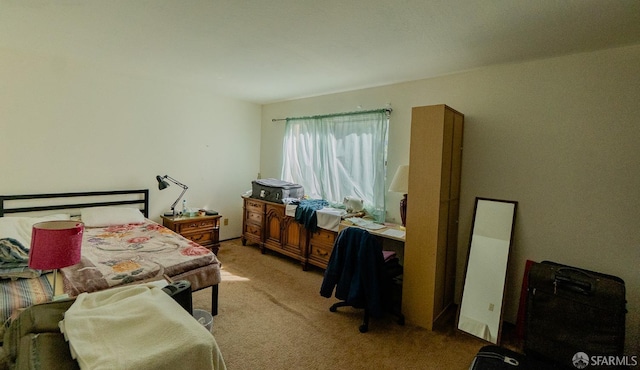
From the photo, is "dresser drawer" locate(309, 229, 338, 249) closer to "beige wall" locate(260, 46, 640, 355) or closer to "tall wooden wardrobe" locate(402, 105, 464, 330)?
"tall wooden wardrobe" locate(402, 105, 464, 330)

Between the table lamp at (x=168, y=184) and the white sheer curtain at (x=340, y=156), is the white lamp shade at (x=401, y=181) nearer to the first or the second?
the white sheer curtain at (x=340, y=156)

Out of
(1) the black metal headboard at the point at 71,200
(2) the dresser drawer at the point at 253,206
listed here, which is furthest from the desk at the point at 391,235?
(1) the black metal headboard at the point at 71,200

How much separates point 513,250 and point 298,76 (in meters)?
2.75

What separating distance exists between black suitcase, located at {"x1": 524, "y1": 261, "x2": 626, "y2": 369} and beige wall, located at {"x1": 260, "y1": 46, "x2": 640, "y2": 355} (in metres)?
0.29

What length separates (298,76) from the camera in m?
3.24

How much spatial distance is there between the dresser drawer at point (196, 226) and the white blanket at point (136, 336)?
8.72ft

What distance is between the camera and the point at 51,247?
1265 millimetres

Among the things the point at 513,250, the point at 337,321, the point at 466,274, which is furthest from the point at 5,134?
the point at 513,250

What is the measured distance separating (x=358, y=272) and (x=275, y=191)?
1924mm

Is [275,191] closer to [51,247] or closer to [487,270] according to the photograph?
[487,270]

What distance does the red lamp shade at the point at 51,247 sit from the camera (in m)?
1.25

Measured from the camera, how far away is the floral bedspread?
1.92 meters

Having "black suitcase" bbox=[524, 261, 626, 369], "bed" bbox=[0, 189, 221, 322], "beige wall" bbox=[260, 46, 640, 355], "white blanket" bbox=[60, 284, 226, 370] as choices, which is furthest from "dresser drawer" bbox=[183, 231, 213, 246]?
"black suitcase" bbox=[524, 261, 626, 369]

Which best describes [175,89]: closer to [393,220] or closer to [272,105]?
[272,105]
